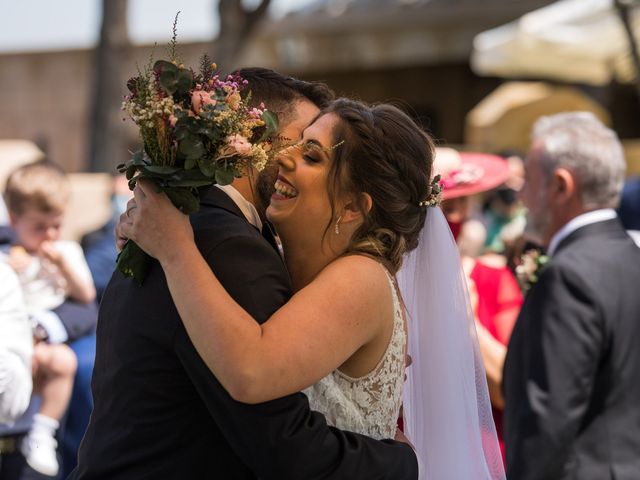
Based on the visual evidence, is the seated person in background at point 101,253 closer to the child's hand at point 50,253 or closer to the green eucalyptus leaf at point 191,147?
the child's hand at point 50,253

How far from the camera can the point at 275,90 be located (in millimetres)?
3164

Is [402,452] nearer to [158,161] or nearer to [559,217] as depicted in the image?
[158,161]

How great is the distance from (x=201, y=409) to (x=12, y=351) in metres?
1.39

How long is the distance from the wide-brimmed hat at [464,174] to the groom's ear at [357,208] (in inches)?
77.8

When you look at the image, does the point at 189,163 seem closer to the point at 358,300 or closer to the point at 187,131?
the point at 187,131

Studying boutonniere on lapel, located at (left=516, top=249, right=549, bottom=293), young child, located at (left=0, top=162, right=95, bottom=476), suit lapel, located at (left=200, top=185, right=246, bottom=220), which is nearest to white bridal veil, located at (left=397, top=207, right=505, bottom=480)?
suit lapel, located at (left=200, top=185, right=246, bottom=220)

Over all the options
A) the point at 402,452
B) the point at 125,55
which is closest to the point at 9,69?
the point at 125,55

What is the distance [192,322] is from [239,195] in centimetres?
52

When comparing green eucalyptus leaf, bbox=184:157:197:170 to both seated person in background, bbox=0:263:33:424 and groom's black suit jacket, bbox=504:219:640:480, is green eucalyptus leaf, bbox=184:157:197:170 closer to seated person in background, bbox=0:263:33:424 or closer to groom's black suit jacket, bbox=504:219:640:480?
seated person in background, bbox=0:263:33:424

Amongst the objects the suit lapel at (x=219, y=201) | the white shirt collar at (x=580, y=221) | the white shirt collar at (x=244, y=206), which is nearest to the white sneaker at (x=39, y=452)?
the white shirt collar at (x=580, y=221)

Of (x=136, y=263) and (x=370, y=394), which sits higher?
(x=136, y=263)

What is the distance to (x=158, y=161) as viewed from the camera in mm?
2428

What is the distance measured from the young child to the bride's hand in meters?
3.24

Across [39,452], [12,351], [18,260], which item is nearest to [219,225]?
[12,351]
